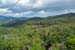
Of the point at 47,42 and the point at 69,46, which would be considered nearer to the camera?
the point at 69,46

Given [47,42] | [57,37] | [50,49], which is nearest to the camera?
[50,49]

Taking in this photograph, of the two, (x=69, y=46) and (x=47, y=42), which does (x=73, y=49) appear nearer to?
(x=69, y=46)

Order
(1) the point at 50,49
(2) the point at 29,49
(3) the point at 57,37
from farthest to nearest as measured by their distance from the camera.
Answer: (3) the point at 57,37 < (1) the point at 50,49 < (2) the point at 29,49

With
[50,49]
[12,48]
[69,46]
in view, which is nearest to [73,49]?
[69,46]

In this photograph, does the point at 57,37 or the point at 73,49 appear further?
the point at 57,37

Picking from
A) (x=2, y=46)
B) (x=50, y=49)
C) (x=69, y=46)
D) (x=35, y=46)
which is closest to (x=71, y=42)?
(x=69, y=46)

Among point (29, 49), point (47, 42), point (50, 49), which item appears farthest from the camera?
point (47, 42)

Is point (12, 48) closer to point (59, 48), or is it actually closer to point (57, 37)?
point (59, 48)

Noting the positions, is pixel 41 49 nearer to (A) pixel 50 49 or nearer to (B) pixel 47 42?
(A) pixel 50 49

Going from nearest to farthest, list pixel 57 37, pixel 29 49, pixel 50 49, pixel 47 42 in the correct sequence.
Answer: pixel 29 49, pixel 50 49, pixel 47 42, pixel 57 37
